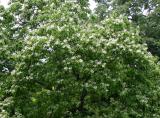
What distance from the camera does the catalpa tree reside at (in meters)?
23.2

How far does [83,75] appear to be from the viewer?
2339 centimetres

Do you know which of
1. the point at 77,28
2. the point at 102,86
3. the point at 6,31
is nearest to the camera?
the point at 102,86

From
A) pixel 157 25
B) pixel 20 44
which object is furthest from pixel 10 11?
pixel 157 25

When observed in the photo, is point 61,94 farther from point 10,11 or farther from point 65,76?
point 10,11

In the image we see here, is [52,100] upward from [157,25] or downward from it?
downward

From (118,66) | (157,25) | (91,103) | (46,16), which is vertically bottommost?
(91,103)

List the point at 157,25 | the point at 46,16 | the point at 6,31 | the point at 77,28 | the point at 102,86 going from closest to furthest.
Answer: the point at 102,86 < the point at 77,28 < the point at 46,16 < the point at 6,31 < the point at 157,25

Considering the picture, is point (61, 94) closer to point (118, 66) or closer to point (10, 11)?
point (118, 66)

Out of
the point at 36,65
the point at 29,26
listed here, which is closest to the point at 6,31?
the point at 29,26

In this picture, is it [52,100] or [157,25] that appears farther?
[157,25]

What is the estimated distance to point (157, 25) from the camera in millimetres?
43344

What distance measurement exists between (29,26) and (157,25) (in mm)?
18241

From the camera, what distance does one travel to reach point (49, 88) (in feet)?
80.2

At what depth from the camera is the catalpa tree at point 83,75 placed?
2319 centimetres
